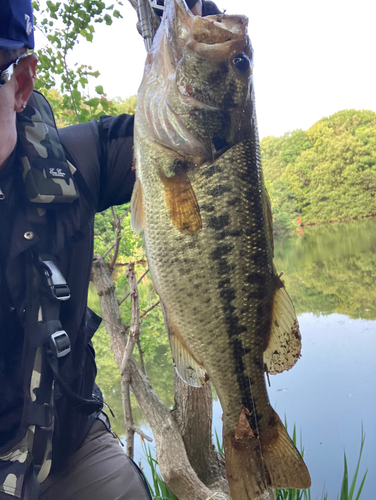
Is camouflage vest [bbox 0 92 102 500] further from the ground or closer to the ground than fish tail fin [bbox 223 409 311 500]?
further from the ground

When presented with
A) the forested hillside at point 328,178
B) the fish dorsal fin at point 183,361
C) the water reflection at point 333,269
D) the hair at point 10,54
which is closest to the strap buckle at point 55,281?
the fish dorsal fin at point 183,361

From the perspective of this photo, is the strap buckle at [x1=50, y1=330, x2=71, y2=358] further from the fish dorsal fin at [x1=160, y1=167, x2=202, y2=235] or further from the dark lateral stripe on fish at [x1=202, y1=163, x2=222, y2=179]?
the dark lateral stripe on fish at [x1=202, y1=163, x2=222, y2=179]

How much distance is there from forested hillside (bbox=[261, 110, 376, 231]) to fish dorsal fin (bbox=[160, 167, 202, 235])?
23009mm

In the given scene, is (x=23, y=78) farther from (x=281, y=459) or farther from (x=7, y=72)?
(x=281, y=459)

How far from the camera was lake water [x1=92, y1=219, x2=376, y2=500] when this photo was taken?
243 inches

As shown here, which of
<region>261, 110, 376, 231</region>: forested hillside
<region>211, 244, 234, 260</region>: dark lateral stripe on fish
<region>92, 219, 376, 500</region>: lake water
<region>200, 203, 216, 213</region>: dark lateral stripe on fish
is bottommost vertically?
<region>92, 219, 376, 500</region>: lake water

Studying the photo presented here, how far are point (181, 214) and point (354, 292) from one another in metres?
14.2

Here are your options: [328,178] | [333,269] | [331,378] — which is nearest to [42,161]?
[331,378]

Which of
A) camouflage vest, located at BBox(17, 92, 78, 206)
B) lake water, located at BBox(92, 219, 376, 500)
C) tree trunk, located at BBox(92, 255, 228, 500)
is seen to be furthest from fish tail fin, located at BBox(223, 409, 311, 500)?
lake water, located at BBox(92, 219, 376, 500)

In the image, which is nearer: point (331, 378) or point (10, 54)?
point (10, 54)

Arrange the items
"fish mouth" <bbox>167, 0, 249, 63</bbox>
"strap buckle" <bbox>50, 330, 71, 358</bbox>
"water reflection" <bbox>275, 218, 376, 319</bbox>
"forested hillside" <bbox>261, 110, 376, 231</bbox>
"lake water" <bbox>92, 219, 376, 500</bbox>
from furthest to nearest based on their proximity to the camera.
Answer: "forested hillside" <bbox>261, 110, 376, 231</bbox>
"water reflection" <bbox>275, 218, 376, 319</bbox>
"lake water" <bbox>92, 219, 376, 500</bbox>
"strap buckle" <bbox>50, 330, 71, 358</bbox>
"fish mouth" <bbox>167, 0, 249, 63</bbox>

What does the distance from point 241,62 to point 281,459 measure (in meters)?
1.19

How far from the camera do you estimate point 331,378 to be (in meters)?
8.48

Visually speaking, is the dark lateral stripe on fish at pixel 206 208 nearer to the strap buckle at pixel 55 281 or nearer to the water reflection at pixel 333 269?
the strap buckle at pixel 55 281
